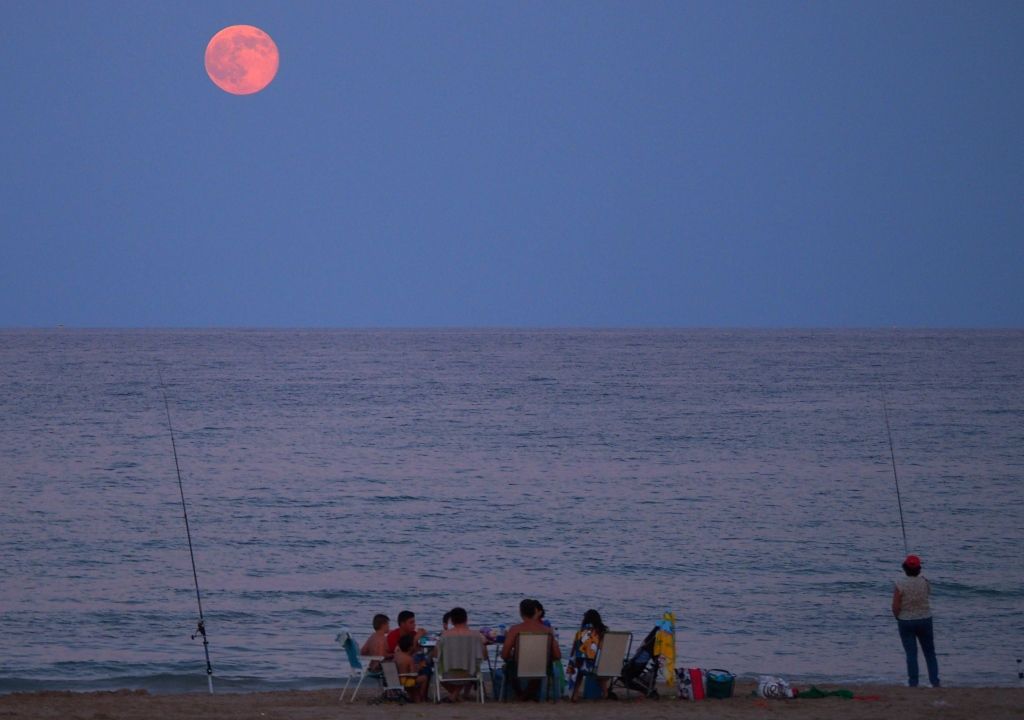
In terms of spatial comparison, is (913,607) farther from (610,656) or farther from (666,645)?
(610,656)

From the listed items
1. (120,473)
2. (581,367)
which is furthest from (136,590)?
(581,367)

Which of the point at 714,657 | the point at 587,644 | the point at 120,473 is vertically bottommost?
the point at 714,657

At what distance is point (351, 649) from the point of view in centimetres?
1079

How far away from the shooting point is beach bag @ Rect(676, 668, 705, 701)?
10.9 metres

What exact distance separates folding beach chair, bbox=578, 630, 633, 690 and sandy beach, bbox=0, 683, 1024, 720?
245mm

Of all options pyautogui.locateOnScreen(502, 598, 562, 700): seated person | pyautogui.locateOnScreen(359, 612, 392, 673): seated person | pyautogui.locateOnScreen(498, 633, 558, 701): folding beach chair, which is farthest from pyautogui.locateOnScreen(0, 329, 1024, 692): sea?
pyautogui.locateOnScreen(498, 633, 558, 701): folding beach chair

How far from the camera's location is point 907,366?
90.9m

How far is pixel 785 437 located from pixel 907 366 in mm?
53983

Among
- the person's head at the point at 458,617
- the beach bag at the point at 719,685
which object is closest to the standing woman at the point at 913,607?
the beach bag at the point at 719,685

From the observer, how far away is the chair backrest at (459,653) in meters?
10.5

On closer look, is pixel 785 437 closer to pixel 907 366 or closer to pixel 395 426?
pixel 395 426

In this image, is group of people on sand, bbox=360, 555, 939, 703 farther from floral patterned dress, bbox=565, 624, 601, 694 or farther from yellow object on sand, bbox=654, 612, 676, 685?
yellow object on sand, bbox=654, 612, 676, 685

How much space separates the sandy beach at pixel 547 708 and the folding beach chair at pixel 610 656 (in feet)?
0.81

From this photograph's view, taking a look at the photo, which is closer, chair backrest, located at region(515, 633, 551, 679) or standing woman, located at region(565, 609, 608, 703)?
chair backrest, located at region(515, 633, 551, 679)
